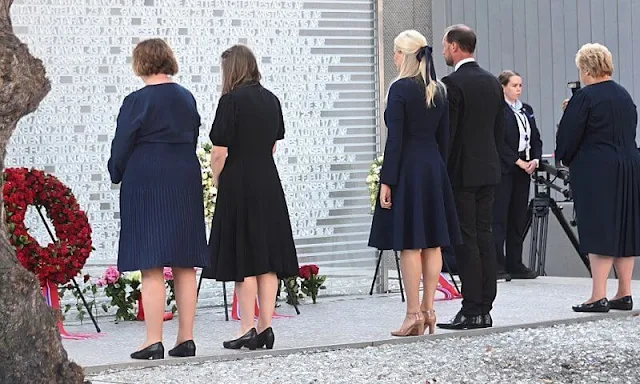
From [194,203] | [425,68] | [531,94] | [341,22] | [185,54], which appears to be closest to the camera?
[194,203]

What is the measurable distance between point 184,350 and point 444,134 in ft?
6.34

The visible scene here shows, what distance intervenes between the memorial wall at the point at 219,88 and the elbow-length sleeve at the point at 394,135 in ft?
8.24

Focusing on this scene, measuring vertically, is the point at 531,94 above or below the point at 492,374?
above

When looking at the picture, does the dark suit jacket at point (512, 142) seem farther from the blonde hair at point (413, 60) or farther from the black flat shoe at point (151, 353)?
the black flat shoe at point (151, 353)

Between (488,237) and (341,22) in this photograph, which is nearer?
(488,237)

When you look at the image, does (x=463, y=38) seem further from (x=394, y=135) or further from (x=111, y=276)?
(x=111, y=276)

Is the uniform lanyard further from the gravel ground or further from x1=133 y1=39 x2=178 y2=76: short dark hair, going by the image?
x1=133 y1=39 x2=178 y2=76: short dark hair

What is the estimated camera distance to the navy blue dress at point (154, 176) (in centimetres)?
659

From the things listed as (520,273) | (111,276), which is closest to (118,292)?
(111,276)

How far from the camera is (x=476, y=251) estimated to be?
7.73 m

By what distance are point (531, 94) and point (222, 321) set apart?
715 cm

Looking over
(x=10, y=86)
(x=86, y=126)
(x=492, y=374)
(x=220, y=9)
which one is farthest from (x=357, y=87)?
(x=10, y=86)

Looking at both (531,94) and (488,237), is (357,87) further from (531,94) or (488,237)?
(531,94)

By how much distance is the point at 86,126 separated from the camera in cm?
892
